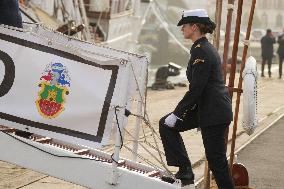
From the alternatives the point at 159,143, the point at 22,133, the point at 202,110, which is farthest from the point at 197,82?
the point at 159,143

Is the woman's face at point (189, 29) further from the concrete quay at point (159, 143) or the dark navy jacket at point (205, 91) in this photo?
the concrete quay at point (159, 143)

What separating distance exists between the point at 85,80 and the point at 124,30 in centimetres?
2612

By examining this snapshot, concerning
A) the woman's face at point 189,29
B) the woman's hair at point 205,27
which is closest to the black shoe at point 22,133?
the woman's face at point 189,29

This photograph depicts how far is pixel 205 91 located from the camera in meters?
5.75

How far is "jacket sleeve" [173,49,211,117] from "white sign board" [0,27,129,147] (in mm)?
684

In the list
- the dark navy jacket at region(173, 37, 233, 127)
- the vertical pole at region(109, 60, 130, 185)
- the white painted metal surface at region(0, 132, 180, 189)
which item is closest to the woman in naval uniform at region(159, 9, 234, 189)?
the dark navy jacket at region(173, 37, 233, 127)

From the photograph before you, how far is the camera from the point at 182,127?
228 inches

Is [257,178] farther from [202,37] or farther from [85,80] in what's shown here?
[85,80]

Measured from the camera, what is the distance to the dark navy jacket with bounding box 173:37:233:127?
5.63 m

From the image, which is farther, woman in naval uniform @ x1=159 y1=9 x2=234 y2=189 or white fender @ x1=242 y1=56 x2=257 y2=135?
white fender @ x1=242 y1=56 x2=257 y2=135

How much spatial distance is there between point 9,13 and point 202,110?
2.33 m

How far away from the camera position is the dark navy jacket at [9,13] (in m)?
6.41

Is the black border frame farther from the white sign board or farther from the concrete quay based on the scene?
the concrete quay

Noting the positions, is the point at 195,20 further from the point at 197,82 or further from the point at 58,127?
the point at 58,127
